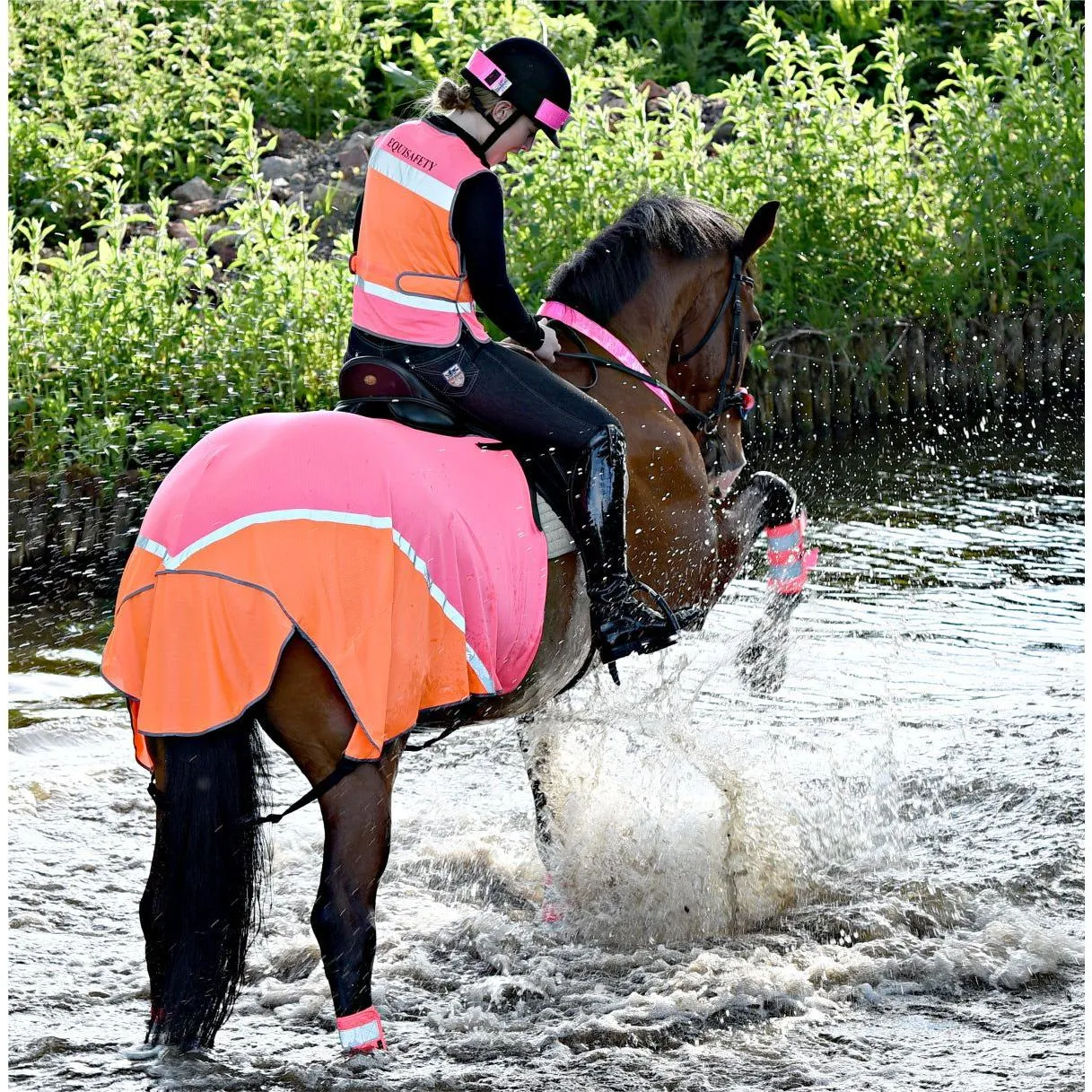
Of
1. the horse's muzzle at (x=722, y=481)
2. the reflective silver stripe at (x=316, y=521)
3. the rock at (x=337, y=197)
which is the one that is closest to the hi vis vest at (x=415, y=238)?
the reflective silver stripe at (x=316, y=521)

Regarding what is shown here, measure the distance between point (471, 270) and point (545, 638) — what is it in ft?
3.39

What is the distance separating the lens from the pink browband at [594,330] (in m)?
4.61

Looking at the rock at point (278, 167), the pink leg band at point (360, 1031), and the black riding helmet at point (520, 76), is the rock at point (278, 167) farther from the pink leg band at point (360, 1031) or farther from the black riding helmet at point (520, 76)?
the pink leg band at point (360, 1031)

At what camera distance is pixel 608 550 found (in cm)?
412

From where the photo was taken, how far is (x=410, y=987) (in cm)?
424

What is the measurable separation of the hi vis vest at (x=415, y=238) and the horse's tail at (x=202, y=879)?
1127 millimetres

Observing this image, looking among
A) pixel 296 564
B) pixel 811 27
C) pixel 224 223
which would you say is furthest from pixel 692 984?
pixel 811 27

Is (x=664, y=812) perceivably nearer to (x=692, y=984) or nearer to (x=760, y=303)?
(x=692, y=984)

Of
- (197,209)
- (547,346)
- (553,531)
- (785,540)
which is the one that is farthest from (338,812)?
(197,209)

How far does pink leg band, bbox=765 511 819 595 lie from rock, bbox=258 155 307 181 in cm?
820

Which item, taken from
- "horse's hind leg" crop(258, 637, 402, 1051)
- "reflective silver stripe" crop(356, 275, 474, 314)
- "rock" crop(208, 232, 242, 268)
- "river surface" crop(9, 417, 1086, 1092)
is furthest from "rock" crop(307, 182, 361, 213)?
"horse's hind leg" crop(258, 637, 402, 1051)

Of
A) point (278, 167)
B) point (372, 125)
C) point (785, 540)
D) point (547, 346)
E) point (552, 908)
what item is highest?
point (372, 125)

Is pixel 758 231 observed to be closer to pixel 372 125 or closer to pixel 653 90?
pixel 653 90

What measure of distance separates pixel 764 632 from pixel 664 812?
0.85m
